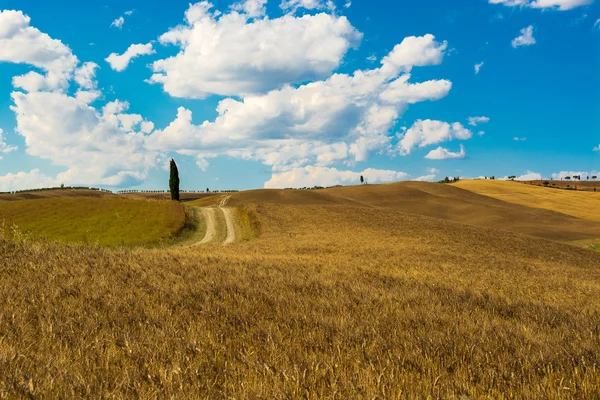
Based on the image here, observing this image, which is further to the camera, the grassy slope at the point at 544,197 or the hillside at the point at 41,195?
the hillside at the point at 41,195

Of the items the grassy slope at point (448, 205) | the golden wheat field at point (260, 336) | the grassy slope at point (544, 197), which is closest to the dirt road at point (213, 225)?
the grassy slope at point (448, 205)

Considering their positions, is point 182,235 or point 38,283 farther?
→ point 182,235

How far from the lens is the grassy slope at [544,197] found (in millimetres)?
104875

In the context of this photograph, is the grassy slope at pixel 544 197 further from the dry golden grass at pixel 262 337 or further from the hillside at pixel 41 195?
the hillside at pixel 41 195

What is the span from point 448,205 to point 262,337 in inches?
3925

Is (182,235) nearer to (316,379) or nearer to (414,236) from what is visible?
(414,236)

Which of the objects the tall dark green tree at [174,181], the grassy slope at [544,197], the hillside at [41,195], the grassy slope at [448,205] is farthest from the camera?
the hillside at [41,195]

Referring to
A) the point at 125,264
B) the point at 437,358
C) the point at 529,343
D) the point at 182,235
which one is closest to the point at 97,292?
the point at 125,264

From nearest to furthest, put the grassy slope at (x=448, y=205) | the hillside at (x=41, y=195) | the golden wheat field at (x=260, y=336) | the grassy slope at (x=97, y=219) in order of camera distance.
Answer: the golden wheat field at (x=260, y=336), the grassy slope at (x=97, y=219), the grassy slope at (x=448, y=205), the hillside at (x=41, y=195)

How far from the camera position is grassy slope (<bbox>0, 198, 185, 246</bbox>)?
1730 inches

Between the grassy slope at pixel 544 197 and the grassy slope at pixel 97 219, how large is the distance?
312 ft

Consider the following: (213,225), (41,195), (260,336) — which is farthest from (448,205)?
(41,195)

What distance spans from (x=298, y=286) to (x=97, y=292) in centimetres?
439

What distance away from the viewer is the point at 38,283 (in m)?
8.23
